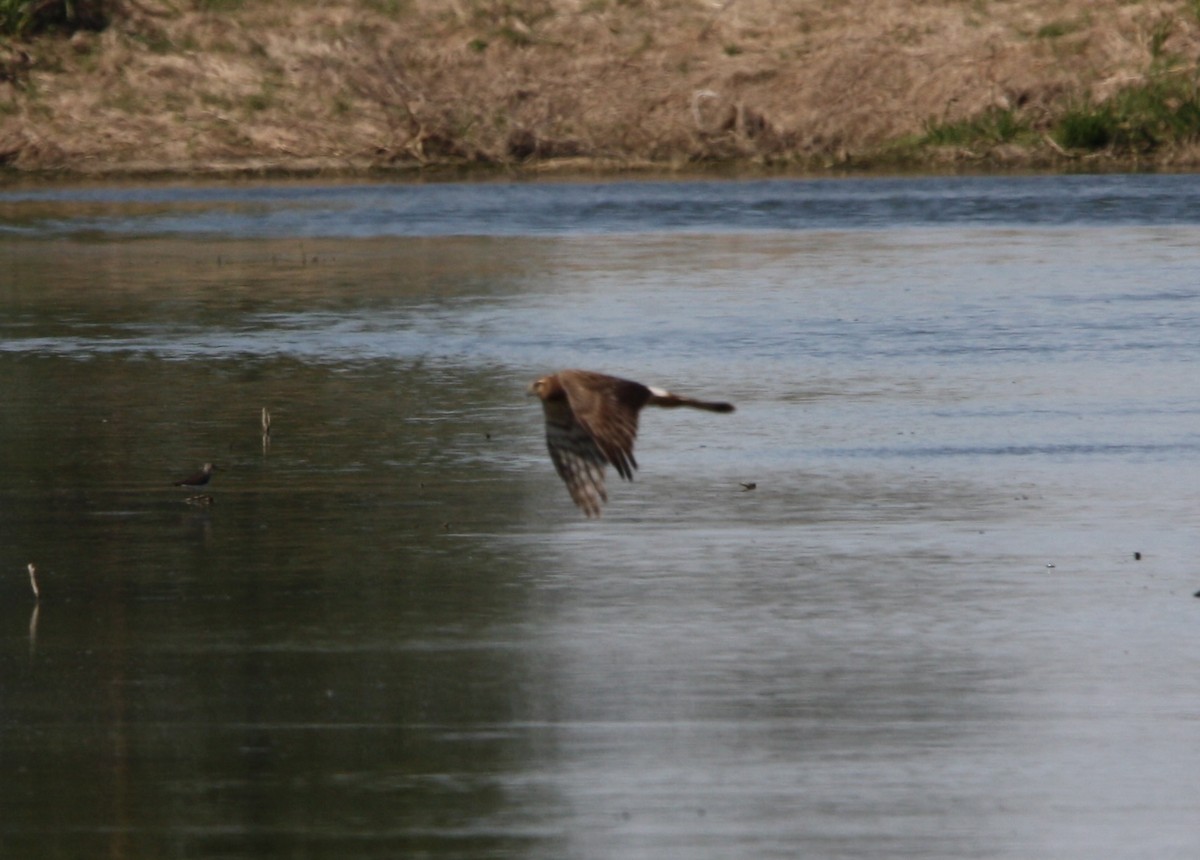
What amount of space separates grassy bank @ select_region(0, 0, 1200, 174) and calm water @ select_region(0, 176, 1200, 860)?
12.4 meters

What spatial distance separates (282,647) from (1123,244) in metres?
14.0

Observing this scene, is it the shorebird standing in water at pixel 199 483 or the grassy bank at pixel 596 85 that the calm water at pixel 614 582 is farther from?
the grassy bank at pixel 596 85

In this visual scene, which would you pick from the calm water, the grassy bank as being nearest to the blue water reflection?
the grassy bank

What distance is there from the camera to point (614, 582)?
8.56 m

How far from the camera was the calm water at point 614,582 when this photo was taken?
20.2 ft

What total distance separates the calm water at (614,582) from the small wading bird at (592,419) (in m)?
0.53

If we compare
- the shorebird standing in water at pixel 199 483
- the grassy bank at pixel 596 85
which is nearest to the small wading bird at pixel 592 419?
the shorebird standing in water at pixel 199 483

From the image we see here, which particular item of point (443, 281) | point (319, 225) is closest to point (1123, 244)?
point (443, 281)

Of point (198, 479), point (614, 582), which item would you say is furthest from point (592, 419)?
point (198, 479)

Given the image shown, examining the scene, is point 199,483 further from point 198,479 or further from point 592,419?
point 592,419

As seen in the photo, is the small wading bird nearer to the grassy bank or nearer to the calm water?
the calm water

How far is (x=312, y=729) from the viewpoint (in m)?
6.81

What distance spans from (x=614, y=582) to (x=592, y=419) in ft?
5.14

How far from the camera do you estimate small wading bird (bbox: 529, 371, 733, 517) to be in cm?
703
